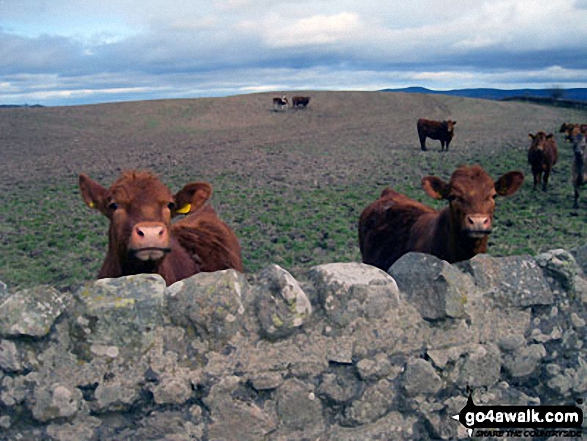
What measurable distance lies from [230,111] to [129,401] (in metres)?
40.8

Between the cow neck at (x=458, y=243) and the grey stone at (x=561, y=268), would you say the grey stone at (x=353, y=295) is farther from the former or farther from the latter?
the cow neck at (x=458, y=243)

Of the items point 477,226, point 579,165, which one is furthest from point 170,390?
point 579,165

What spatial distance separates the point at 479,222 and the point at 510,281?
5.59 ft

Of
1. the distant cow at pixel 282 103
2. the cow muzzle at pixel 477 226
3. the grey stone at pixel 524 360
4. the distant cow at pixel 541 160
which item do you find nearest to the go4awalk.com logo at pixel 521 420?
the grey stone at pixel 524 360

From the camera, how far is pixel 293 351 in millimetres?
2652

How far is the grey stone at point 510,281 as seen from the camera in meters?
2.90

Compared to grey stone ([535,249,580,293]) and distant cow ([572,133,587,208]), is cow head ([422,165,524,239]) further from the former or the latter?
distant cow ([572,133,587,208])

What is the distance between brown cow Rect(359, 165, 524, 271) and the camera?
4727mm

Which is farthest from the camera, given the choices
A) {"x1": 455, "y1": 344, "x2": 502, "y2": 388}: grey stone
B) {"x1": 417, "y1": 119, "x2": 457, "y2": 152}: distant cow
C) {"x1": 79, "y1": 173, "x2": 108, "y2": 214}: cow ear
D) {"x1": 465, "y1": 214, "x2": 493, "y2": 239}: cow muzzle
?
{"x1": 417, "y1": 119, "x2": 457, "y2": 152}: distant cow

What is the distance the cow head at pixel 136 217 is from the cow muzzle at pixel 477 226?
2.34 metres

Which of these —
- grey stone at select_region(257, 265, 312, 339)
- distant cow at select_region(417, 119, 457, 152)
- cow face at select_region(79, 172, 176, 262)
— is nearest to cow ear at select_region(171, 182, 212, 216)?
cow face at select_region(79, 172, 176, 262)

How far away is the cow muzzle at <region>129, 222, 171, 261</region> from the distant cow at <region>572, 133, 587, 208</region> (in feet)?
33.1

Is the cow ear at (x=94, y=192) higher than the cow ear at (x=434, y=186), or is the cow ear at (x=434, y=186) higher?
the cow ear at (x=94, y=192)

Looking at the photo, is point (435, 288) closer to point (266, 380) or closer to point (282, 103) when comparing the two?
point (266, 380)
